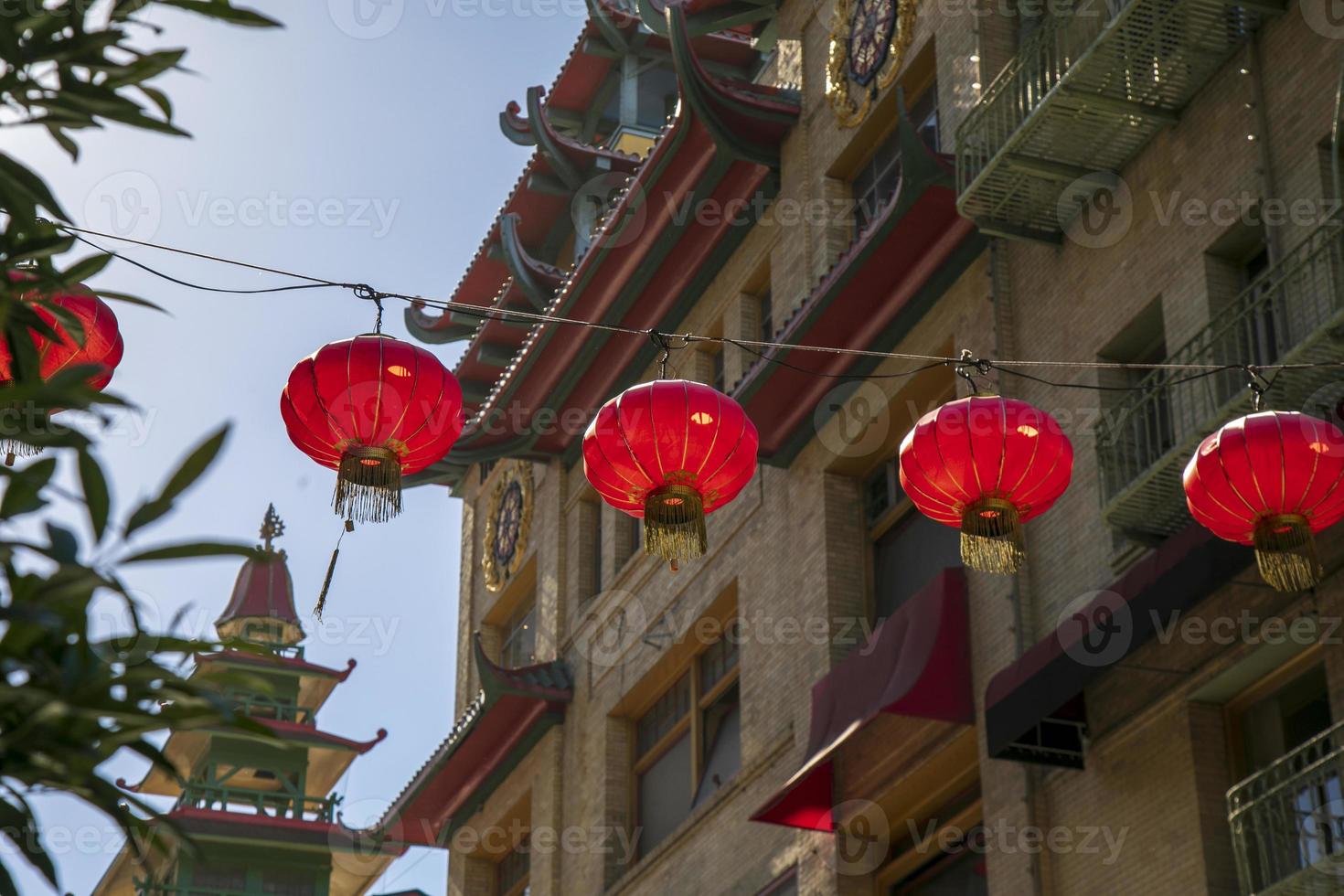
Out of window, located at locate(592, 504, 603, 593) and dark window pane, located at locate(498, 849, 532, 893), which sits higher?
window, located at locate(592, 504, 603, 593)

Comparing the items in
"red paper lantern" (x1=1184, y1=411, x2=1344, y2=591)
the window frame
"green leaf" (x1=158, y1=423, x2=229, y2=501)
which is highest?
the window frame

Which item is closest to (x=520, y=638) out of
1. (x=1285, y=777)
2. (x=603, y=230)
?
(x=603, y=230)

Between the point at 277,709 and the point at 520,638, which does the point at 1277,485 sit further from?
the point at 277,709

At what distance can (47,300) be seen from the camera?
4914mm

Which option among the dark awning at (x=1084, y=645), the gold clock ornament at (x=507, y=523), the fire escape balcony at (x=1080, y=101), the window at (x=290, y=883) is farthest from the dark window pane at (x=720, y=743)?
the window at (x=290, y=883)

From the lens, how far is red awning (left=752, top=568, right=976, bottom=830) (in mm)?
17078

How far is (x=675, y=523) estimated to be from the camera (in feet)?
40.6

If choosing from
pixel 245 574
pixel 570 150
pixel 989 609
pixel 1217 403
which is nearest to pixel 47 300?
pixel 1217 403

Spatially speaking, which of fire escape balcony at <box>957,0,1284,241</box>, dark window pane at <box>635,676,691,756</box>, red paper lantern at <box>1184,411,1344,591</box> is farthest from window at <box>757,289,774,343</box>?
red paper lantern at <box>1184,411,1344,591</box>

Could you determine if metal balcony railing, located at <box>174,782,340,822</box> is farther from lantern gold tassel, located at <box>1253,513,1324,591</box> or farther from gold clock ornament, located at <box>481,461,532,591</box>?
lantern gold tassel, located at <box>1253,513,1324,591</box>

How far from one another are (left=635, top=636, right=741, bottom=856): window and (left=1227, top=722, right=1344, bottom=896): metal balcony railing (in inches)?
370

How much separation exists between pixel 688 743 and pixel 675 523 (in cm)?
1167

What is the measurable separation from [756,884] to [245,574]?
94.1ft

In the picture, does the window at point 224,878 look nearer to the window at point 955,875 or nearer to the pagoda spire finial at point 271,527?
the pagoda spire finial at point 271,527
